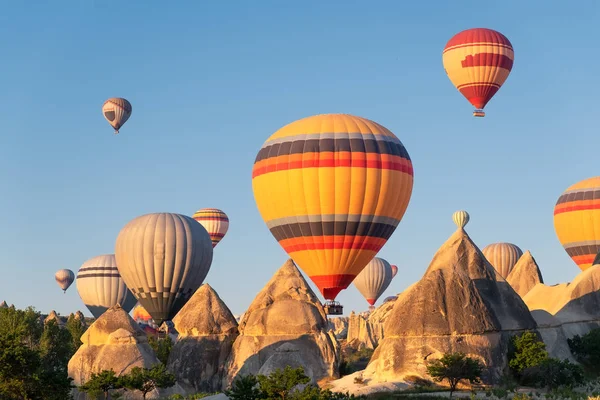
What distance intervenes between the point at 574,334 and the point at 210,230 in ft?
238

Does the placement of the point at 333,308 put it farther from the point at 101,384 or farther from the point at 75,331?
the point at 75,331

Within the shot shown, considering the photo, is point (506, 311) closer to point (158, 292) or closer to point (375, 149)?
point (375, 149)

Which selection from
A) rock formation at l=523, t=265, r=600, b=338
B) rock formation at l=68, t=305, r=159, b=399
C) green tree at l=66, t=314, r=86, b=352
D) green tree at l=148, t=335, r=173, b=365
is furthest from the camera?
green tree at l=66, t=314, r=86, b=352

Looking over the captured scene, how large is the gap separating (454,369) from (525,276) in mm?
30511

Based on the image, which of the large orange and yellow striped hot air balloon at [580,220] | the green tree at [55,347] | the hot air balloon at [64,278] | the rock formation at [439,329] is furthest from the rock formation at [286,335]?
the hot air balloon at [64,278]

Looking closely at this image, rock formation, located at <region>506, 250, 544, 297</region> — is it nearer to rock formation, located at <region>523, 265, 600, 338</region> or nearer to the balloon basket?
rock formation, located at <region>523, 265, 600, 338</region>

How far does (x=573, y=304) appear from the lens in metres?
69.6

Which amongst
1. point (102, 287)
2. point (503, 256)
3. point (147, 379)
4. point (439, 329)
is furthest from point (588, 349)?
point (102, 287)

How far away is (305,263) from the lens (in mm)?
67438

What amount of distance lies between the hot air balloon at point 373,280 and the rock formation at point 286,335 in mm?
74679

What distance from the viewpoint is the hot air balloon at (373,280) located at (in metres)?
140

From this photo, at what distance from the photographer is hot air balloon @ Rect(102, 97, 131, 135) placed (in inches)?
4419

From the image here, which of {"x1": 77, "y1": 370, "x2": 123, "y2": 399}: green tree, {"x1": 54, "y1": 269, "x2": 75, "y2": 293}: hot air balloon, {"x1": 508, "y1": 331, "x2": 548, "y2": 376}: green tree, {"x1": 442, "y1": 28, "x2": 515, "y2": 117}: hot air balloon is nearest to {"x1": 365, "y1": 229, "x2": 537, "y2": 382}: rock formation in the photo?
{"x1": 508, "y1": 331, "x2": 548, "y2": 376}: green tree

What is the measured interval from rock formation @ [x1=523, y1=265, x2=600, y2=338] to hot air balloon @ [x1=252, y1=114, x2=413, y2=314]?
12.5 metres
